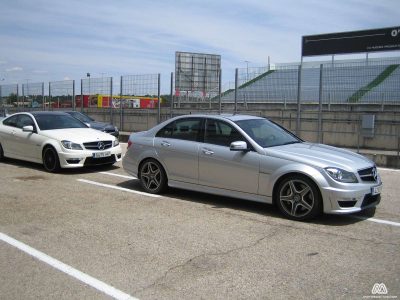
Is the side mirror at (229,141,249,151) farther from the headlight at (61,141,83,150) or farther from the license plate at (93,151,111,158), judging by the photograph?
the headlight at (61,141,83,150)

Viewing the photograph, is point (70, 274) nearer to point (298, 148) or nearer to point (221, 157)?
point (221, 157)

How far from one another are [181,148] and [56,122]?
5.18 m

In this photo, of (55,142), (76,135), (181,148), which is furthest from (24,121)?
(181,148)

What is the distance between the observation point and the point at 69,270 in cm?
458

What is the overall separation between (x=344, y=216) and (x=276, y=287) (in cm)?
288

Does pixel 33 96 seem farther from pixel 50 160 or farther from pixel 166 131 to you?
pixel 166 131

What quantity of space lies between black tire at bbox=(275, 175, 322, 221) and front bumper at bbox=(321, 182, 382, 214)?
12 cm

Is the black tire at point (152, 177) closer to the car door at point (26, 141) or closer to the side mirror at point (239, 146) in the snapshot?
the side mirror at point (239, 146)

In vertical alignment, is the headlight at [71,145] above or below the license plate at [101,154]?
above

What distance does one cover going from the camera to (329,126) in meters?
15.7

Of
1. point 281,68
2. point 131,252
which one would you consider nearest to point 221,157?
point 131,252

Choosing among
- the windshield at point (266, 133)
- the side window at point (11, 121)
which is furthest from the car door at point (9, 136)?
the windshield at point (266, 133)

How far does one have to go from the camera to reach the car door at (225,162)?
6.89 meters

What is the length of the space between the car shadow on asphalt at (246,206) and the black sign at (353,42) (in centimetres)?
2590
